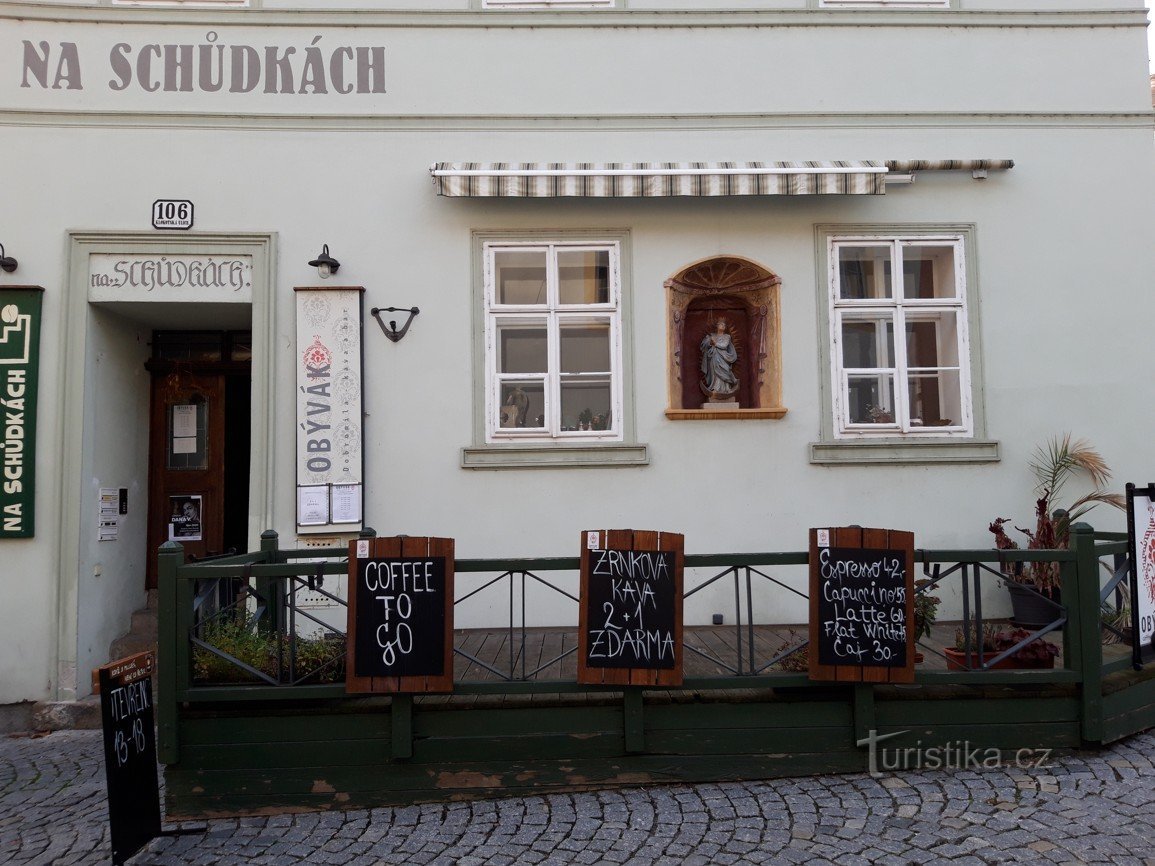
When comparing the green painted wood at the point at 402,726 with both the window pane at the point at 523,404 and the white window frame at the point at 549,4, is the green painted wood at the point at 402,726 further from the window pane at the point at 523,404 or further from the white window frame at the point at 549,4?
the white window frame at the point at 549,4

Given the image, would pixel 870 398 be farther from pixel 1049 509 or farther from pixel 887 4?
pixel 887 4

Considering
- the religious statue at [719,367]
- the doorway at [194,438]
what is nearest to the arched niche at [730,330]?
the religious statue at [719,367]

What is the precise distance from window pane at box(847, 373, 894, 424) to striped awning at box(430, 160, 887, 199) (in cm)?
162

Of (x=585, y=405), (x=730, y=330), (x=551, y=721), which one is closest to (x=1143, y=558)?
(x=730, y=330)

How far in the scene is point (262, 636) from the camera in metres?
4.90

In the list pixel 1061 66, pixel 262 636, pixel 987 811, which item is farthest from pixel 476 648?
pixel 1061 66

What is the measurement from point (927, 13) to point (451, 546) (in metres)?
6.47

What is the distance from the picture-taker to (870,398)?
7055 millimetres

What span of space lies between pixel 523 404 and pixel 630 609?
2.91 metres

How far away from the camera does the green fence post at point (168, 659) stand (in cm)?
432

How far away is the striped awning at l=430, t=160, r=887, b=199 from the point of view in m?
6.54

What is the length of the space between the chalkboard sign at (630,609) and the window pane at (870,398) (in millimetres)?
3290

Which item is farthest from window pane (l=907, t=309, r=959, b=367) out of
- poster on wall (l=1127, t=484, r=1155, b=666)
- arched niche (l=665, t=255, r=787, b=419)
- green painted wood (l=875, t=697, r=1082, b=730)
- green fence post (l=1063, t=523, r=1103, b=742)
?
green painted wood (l=875, t=697, r=1082, b=730)

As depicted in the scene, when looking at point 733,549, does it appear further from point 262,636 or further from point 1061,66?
point 1061,66
